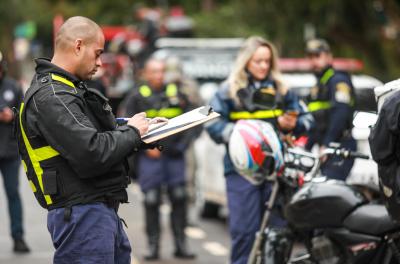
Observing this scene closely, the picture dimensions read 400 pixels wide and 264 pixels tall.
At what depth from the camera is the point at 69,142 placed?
17.5ft

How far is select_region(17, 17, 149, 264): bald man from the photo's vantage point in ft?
17.6

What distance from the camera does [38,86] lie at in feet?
18.1

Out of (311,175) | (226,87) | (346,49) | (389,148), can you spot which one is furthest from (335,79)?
(346,49)

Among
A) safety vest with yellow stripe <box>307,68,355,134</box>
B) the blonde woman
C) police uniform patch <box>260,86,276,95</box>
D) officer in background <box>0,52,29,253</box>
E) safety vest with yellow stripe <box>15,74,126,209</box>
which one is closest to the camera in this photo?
safety vest with yellow stripe <box>15,74,126,209</box>

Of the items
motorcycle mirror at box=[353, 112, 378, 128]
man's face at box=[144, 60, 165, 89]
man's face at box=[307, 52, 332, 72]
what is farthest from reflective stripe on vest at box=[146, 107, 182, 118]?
motorcycle mirror at box=[353, 112, 378, 128]

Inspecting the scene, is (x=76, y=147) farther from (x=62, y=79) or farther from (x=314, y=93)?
(x=314, y=93)

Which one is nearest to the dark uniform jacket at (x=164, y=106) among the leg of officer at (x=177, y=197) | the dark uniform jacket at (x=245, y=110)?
the leg of officer at (x=177, y=197)

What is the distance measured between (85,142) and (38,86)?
1.44 feet

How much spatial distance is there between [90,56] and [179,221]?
18.8 feet

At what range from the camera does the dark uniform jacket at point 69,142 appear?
5.34 metres

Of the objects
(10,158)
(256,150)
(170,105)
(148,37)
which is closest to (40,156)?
(256,150)

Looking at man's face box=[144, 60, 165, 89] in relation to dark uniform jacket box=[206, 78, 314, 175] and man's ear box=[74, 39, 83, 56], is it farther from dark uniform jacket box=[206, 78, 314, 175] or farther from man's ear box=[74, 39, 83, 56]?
man's ear box=[74, 39, 83, 56]

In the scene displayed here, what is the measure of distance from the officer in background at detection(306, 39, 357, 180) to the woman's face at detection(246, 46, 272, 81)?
83.2 inches

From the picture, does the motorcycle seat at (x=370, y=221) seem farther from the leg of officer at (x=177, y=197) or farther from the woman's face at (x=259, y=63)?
the leg of officer at (x=177, y=197)
